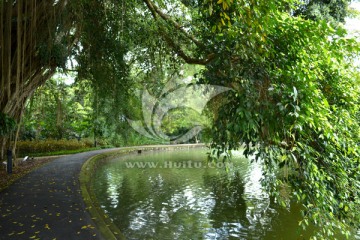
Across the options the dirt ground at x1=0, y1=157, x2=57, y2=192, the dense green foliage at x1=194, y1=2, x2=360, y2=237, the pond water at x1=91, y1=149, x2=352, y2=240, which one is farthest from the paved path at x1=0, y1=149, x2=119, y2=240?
the dense green foliage at x1=194, y1=2, x2=360, y2=237

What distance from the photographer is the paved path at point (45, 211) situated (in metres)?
4.08

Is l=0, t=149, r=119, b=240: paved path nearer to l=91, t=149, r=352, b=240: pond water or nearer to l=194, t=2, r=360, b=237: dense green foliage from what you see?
l=91, t=149, r=352, b=240: pond water

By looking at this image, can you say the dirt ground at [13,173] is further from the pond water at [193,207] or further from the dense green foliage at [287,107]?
the dense green foliage at [287,107]

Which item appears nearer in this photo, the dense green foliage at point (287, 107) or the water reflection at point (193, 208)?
the dense green foliage at point (287, 107)

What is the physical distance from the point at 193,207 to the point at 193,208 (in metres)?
0.09

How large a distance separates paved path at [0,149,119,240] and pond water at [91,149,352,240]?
0.86 m

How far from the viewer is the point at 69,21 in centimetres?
684

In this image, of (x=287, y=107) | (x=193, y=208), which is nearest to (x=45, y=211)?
(x=193, y=208)

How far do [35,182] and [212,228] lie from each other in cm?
489

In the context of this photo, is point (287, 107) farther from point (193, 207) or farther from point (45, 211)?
point (193, 207)

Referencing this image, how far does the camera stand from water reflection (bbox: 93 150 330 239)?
5.38 m

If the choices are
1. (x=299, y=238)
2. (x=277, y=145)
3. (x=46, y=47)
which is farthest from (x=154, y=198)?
(x=277, y=145)

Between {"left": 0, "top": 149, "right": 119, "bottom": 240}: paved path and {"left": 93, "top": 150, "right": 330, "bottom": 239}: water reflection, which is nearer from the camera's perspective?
{"left": 0, "top": 149, "right": 119, "bottom": 240}: paved path

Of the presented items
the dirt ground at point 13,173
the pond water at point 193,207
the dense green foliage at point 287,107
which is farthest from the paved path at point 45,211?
the dense green foliage at point 287,107
